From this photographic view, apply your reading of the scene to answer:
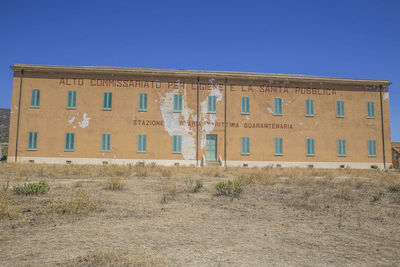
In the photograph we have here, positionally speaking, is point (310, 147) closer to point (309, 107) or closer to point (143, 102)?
point (309, 107)

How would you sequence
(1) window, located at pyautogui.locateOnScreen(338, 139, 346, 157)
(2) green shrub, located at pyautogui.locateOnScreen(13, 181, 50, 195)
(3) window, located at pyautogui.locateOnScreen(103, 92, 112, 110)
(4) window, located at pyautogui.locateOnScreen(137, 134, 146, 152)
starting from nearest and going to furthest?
1. (2) green shrub, located at pyautogui.locateOnScreen(13, 181, 50, 195)
2. (4) window, located at pyautogui.locateOnScreen(137, 134, 146, 152)
3. (3) window, located at pyautogui.locateOnScreen(103, 92, 112, 110)
4. (1) window, located at pyautogui.locateOnScreen(338, 139, 346, 157)

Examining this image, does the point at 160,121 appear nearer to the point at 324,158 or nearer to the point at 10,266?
→ the point at 324,158

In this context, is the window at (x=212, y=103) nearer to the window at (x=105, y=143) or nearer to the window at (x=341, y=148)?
the window at (x=105, y=143)

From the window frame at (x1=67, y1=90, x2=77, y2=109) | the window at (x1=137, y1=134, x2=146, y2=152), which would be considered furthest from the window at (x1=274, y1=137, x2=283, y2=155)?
the window frame at (x1=67, y1=90, x2=77, y2=109)

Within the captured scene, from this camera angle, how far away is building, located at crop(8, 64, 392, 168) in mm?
20500

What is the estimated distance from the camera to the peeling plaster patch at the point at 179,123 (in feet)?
69.1

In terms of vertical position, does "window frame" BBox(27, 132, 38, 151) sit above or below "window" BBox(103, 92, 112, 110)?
below

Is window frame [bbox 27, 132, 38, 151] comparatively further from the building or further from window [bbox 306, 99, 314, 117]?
window [bbox 306, 99, 314, 117]

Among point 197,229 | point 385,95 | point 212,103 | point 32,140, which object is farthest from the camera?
point 385,95

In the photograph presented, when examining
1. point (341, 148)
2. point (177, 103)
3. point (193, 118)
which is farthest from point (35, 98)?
point (341, 148)

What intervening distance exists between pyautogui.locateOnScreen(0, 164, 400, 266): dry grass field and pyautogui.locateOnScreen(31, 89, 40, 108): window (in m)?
14.8

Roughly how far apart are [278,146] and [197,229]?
17.9m

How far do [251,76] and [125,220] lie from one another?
1813 cm

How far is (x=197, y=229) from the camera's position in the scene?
4.86m
